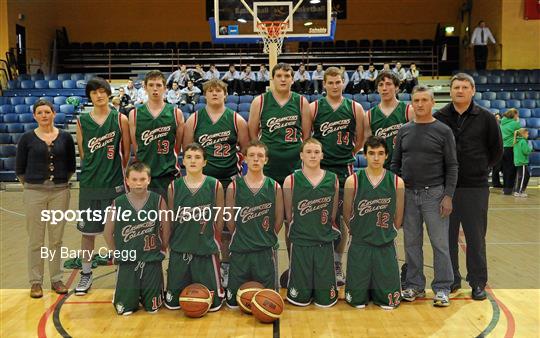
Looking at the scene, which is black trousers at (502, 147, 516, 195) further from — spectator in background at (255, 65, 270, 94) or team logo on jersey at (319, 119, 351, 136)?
team logo on jersey at (319, 119, 351, 136)

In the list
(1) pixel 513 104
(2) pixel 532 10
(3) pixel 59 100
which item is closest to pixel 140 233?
(3) pixel 59 100

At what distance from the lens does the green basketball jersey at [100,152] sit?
181 inches

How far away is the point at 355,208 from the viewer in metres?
4.30

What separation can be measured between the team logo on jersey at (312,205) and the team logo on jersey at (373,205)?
28 cm

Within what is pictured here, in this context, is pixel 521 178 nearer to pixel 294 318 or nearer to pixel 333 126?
pixel 333 126

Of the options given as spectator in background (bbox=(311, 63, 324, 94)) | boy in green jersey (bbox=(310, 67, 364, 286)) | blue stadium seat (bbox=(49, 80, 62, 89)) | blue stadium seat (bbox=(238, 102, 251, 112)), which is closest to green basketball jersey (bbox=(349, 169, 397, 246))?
boy in green jersey (bbox=(310, 67, 364, 286))

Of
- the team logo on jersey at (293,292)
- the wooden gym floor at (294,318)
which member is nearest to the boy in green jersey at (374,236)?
the wooden gym floor at (294,318)

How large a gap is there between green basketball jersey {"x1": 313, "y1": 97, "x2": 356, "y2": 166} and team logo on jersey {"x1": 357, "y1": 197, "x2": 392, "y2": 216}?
0.61 metres

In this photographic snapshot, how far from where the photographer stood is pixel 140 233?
422 cm

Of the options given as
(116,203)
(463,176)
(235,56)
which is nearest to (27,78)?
(235,56)

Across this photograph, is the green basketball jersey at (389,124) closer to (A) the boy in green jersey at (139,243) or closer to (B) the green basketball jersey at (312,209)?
(B) the green basketball jersey at (312,209)

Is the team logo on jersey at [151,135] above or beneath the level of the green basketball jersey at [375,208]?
above

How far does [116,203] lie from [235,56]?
1545cm

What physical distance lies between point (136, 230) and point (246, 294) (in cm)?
99
